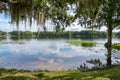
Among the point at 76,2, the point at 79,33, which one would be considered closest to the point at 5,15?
the point at 76,2

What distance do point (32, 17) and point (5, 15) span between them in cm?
126

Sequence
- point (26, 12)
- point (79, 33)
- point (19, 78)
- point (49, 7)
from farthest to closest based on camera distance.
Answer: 1. point (79, 33)
2. point (49, 7)
3. point (26, 12)
4. point (19, 78)

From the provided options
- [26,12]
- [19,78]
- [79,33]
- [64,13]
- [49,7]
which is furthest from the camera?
[79,33]

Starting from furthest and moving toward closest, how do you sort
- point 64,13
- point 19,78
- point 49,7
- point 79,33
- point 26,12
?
point 79,33
point 64,13
point 49,7
point 26,12
point 19,78

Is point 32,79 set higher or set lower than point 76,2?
lower

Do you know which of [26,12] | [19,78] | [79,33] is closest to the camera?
[19,78]

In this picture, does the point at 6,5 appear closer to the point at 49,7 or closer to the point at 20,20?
the point at 20,20

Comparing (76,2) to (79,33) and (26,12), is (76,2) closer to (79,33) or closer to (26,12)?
(26,12)

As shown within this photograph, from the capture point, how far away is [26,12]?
11703 millimetres

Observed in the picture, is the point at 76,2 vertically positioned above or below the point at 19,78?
above

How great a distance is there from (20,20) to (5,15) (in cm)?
73

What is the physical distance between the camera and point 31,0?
36.6 feet

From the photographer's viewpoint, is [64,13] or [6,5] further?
[64,13]

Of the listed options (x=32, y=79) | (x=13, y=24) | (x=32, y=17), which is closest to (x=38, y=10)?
(x=32, y=17)
